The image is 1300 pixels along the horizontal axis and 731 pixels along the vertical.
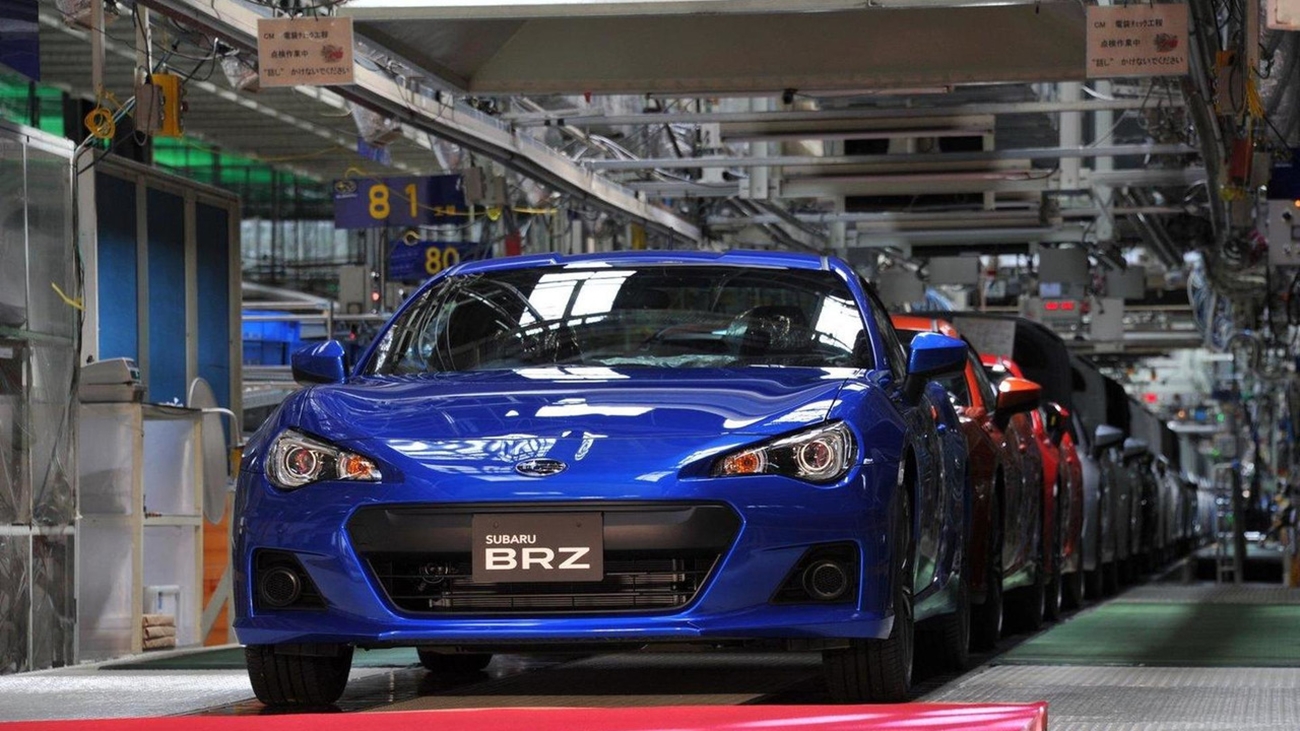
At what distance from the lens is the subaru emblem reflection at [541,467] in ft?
18.8

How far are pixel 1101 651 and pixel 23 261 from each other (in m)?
5.58

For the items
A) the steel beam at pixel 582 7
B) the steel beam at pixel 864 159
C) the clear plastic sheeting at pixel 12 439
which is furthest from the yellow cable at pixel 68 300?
the steel beam at pixel 864 159

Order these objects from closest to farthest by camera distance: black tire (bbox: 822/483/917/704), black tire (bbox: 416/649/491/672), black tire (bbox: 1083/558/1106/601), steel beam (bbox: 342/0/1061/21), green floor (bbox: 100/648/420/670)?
black tire (bbox: 822/483/917/704), black tire (bbox: 416/649/491/672), green floor (bbox: 100/648/420/670), steel beam (bbox: 342/0/1061/21), black tire (bbox: 1083/558/1106/601)

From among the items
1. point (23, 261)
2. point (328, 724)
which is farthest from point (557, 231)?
point (328, 724)

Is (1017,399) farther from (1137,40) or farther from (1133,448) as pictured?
(1133,448)

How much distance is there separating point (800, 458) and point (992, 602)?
400 cm

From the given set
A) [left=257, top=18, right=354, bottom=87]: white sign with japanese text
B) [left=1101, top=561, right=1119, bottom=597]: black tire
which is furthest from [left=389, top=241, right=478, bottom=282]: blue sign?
[left=257, top=18, right=354, bottom=87]: white sign with japanese text

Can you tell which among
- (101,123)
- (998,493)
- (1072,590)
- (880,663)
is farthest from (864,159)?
(880,663)

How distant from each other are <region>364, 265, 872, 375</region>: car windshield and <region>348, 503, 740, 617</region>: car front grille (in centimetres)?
108

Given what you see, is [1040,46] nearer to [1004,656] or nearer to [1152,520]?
[1004,656]

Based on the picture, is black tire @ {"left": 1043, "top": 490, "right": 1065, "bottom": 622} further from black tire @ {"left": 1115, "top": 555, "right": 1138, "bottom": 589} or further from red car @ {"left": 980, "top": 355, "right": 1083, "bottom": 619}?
black tire @ {"left": 1115, "top": 555, "right": 1138, "bottom": 589}

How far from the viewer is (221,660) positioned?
9.69 m

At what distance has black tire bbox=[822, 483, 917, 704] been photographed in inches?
237

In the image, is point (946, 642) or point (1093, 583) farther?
point (1093, 583)
